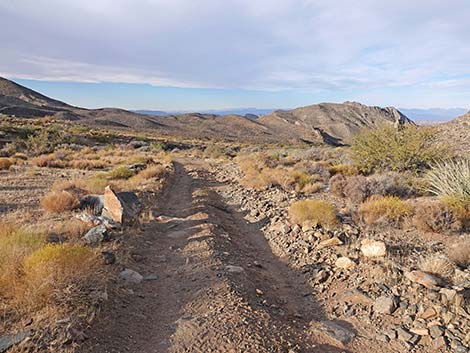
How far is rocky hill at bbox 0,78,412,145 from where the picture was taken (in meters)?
109

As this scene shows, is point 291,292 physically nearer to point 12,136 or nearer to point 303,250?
point 303,250

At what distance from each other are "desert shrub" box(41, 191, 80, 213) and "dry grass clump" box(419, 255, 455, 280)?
845 centimetres

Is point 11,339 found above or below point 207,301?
above

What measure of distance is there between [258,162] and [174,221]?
14183 mm

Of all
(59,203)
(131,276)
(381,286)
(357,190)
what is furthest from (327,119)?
(131,276)

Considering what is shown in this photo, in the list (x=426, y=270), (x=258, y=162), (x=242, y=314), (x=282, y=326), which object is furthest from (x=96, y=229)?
(x=258, y=162)

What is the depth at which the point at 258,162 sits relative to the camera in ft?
78.9

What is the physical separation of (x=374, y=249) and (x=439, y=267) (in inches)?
48.5

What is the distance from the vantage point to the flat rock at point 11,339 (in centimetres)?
391

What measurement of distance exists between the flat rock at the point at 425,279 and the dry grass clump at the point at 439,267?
0.25 metres

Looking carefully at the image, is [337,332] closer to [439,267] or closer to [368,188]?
[439,267]

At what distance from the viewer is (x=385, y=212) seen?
9812mm

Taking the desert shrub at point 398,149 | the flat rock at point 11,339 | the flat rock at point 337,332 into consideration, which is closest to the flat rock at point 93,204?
the flat rock at point 11,339

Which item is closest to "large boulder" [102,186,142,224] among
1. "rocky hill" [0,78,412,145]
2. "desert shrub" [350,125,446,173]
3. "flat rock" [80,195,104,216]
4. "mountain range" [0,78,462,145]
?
"flat rock" [80,195,104,216]
